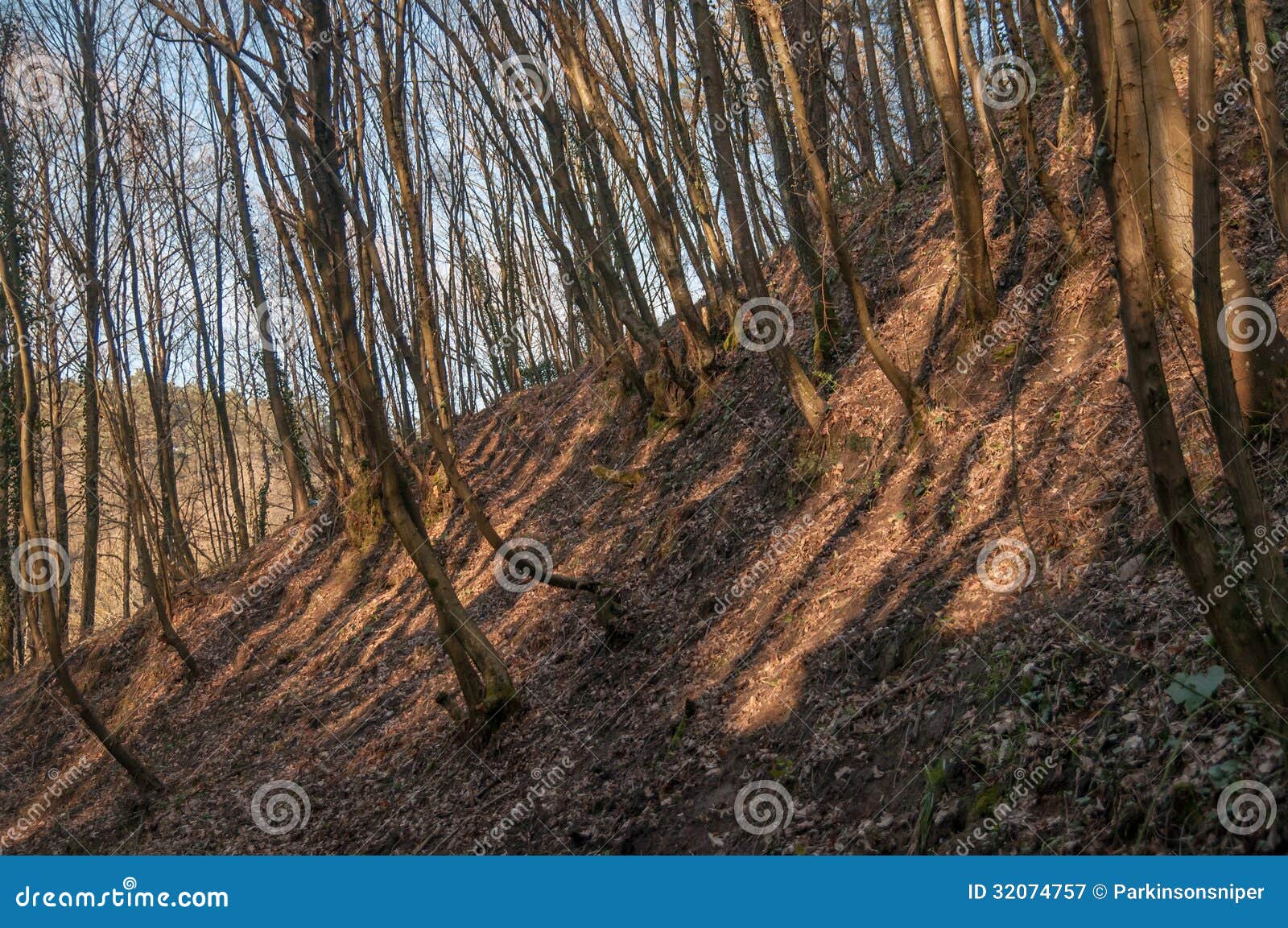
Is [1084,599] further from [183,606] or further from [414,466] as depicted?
[183,606]

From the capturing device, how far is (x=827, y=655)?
6.86m

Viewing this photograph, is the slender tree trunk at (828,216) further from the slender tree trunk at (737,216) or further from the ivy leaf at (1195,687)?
the ivy leaf at (1195,687)

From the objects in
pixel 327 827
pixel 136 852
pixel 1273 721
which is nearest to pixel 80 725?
pixel 136 852

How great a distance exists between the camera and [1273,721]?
3.55 m

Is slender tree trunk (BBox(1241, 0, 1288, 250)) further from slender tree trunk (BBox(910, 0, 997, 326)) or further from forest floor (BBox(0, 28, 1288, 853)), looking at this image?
slender tree trunk (BBox(910, 0, 997, 326))

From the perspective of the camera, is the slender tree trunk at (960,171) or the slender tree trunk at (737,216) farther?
the slender tree trunk at (737,216)

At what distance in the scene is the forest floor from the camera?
4.66 meters

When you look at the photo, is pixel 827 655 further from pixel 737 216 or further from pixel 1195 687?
pixel 737 216

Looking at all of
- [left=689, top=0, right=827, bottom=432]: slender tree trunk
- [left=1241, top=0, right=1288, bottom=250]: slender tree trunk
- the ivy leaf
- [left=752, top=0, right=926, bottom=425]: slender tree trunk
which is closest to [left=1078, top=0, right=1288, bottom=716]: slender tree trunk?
the ivy leaf

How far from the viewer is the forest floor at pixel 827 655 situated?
4.66 metres

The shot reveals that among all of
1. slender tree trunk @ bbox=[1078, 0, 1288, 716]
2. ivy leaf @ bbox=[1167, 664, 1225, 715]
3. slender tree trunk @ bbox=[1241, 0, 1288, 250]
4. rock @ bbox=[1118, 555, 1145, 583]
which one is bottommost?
ivy leaf @ bbox=[1167, 664, 1225, 715]

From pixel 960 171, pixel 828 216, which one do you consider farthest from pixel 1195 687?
pixel 828 216

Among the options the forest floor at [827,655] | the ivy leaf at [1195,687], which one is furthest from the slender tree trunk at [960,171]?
the ivy leaf at [1195,687]

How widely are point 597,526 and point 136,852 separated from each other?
657 cm
